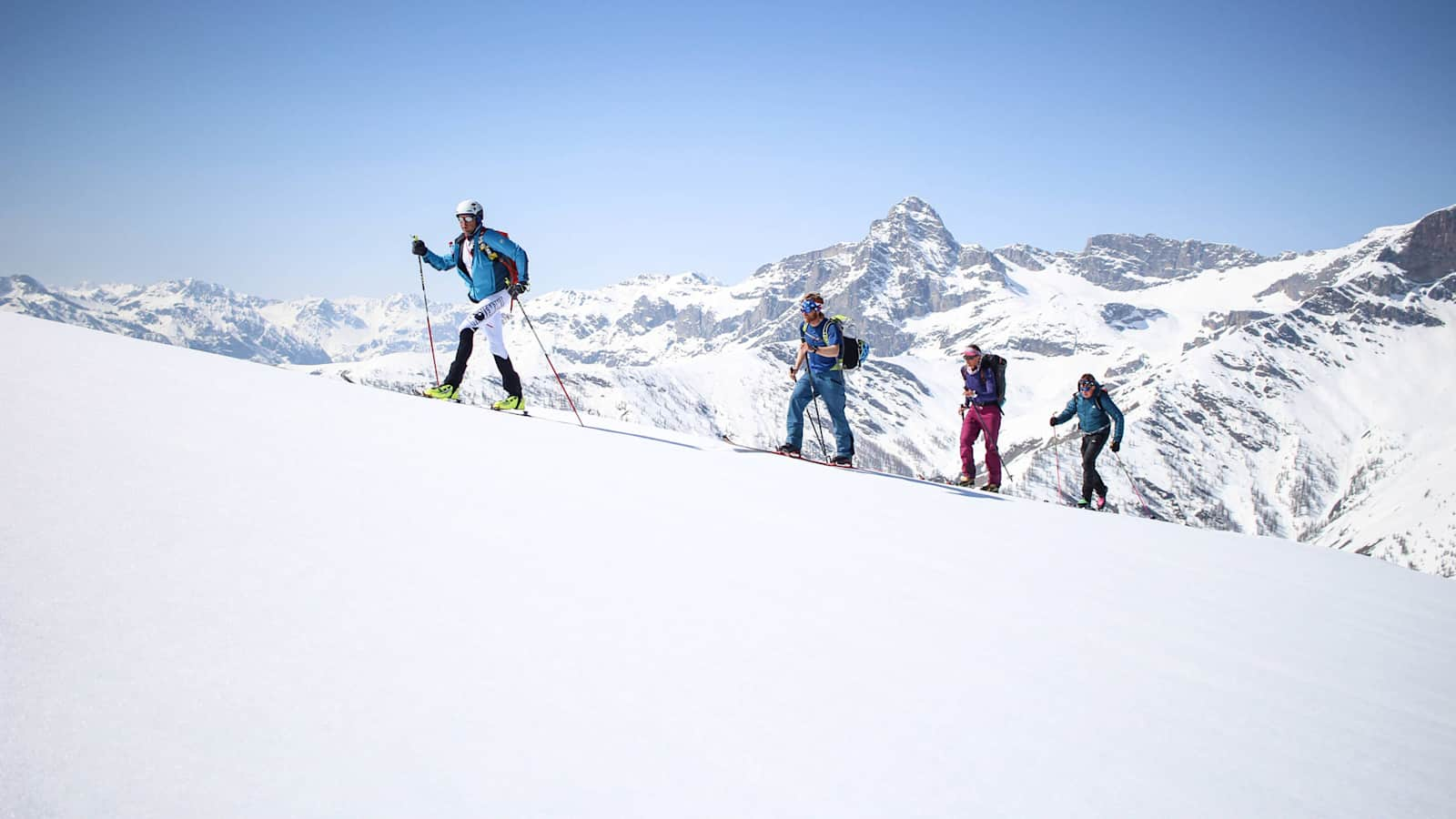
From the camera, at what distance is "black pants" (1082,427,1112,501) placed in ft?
56.3

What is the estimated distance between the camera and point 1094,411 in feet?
56.6

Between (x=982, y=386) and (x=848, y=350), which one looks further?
(x=982, y=386)

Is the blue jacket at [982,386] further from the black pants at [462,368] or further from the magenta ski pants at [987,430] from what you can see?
the black pants at [462,368]

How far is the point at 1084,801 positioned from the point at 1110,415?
16122 millimetres

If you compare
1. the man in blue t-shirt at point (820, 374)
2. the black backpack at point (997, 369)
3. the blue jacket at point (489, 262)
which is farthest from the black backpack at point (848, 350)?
the blue jacket at point (489, 262)

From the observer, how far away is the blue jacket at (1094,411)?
16.9 meters

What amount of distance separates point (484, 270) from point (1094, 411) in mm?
13994

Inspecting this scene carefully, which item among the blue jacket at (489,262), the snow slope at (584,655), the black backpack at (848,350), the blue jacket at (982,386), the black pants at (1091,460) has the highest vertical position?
the blue jacket at (489,262)

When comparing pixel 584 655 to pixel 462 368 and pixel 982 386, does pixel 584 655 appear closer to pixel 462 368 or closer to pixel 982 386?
pixel 462 368

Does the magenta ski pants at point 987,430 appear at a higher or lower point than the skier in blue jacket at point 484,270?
lower

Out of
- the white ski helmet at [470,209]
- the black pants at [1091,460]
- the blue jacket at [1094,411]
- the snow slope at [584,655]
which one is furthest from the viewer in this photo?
the black pants at [1091,460]

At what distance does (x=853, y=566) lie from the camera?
498 cm

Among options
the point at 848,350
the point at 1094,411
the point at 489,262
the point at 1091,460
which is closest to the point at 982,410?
the point at 848,350

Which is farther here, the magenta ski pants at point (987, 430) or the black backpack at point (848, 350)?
the magenta ski pants at point (987, 430)
